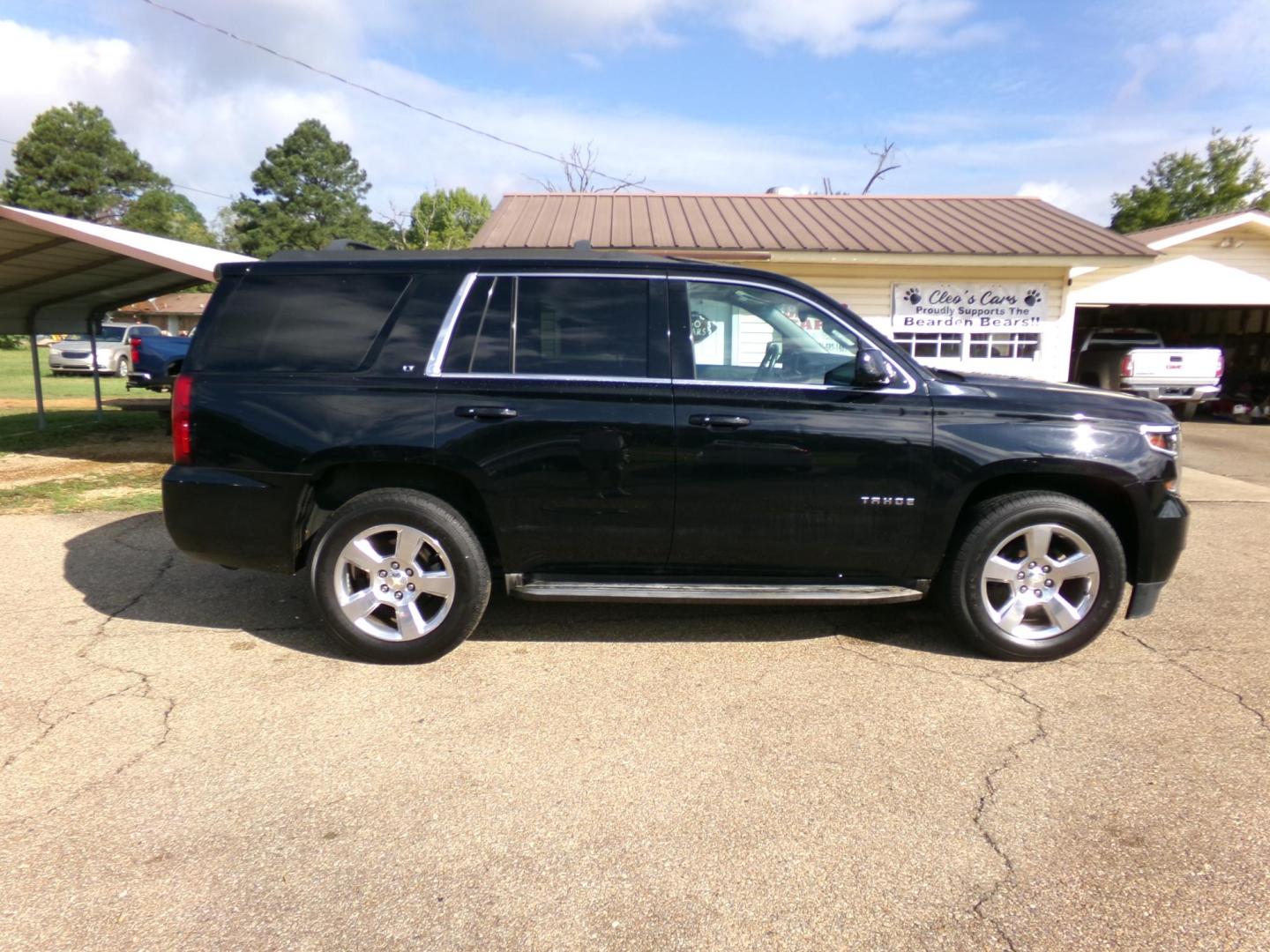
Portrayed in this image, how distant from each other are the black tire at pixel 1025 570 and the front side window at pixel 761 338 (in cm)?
106

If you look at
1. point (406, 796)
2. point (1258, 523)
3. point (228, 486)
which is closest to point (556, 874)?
point (406, 796)

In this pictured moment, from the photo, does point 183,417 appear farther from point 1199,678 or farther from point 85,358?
point 85,358

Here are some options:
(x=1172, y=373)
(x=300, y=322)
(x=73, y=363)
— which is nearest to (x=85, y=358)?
(x=73, y=363)

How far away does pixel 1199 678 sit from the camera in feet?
13.2

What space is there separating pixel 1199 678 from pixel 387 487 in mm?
4062

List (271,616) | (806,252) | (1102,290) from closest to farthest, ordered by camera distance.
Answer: (271,616) < (806,252) < (1102,290)

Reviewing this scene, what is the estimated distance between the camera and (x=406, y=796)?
9.88 ft

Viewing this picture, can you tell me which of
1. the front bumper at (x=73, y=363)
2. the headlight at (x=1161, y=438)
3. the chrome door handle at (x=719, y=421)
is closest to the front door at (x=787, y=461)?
the chrome door handle at (x=719, y=421)

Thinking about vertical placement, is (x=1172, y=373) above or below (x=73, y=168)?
below

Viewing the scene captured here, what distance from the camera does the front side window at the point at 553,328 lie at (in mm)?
4059

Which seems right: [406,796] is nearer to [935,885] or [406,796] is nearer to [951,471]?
[935,885]

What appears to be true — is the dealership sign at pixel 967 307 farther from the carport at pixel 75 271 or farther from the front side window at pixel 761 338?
the front side window at pixel 761 338

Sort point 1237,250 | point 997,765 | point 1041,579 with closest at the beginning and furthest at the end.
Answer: point 997,765, point 1041,579, point 1237,250

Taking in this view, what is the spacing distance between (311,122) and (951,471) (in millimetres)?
75243
